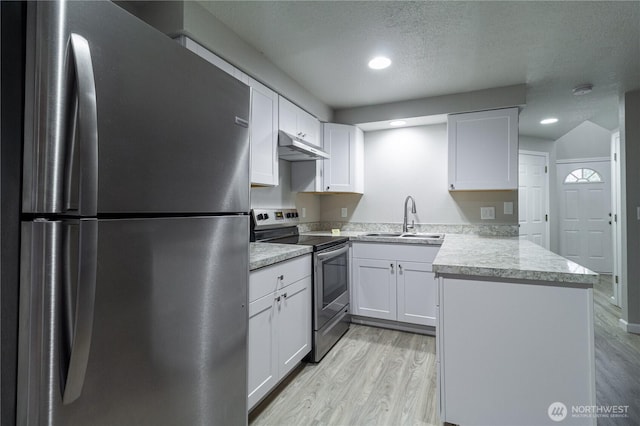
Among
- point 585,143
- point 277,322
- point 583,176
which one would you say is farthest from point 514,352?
point 585,143

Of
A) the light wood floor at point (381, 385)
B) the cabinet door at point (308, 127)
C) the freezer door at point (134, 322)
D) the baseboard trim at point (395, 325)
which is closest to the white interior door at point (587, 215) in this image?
the light wood floor at point (381, 385)

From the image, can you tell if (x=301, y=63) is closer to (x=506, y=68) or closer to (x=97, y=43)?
(x=506, y=68)

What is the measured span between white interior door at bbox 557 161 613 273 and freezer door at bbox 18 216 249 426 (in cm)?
621

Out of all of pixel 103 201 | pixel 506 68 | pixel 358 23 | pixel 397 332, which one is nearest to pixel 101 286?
pixel 103 201

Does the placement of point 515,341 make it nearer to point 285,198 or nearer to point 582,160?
point 285,198

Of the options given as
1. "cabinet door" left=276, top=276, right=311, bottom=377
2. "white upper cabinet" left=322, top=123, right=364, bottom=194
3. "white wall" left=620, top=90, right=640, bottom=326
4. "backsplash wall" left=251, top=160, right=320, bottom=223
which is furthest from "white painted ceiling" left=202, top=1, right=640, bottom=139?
"cabinet door" left=276, top=276, right=311, bottom=377

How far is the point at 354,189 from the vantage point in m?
3.44

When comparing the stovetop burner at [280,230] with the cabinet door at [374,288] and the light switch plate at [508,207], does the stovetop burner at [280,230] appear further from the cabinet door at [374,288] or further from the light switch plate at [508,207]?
the light switch plate at [508,207]

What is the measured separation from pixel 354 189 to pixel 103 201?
2838 millimetres

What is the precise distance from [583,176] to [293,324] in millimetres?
6068

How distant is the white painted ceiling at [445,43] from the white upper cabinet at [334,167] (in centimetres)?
45

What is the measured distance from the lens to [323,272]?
2406 millimetres

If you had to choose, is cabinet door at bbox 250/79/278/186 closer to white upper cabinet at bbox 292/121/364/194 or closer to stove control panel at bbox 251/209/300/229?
stove control panel at bbox 251/209/300/229

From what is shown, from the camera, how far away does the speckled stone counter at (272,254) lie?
5.41 ft
